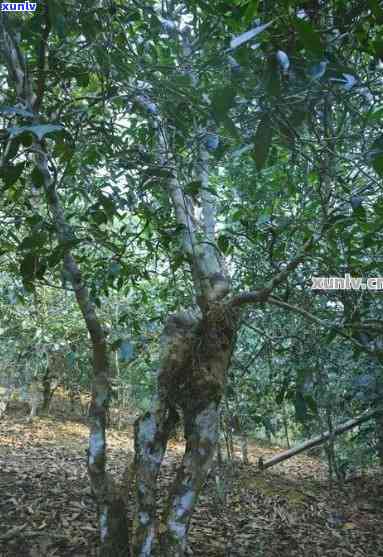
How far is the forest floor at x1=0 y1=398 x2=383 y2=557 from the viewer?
2283 mm

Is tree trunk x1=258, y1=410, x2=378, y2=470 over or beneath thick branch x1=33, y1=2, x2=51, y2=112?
beneath

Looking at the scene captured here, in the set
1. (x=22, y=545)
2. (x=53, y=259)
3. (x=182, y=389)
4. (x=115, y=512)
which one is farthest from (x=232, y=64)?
(x=22, y=545)

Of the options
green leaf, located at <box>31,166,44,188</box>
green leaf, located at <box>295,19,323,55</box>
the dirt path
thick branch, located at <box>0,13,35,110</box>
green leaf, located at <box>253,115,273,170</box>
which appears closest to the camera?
green leaf, located at <box>295,19,323,55</box>

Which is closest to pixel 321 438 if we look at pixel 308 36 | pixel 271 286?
pixel 271 286

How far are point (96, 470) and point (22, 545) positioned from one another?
0.74 metres

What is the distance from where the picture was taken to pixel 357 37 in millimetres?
1460

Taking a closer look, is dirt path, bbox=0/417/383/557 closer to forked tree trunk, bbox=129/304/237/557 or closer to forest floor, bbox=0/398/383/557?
forest floor, bbox=0/398/383/557

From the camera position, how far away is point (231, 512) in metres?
2.88

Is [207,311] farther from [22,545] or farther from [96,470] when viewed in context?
[22,545]

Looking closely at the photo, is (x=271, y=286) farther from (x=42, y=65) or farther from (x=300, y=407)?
(x=42, y=65)

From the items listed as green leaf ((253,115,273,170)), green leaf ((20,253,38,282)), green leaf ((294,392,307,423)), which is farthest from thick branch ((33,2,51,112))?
green leaf ((294,392,307,423))

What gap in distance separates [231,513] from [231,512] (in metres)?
0.03

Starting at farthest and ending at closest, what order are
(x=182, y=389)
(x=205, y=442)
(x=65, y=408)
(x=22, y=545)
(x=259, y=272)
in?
1. (x=65, y=408)
2. (x=259, y=272)
3. (x=22, y=545)
4. (x=182, y=389)
5. (x=205, y=442)

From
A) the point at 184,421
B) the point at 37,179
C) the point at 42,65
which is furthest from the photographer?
the point at 184,421
